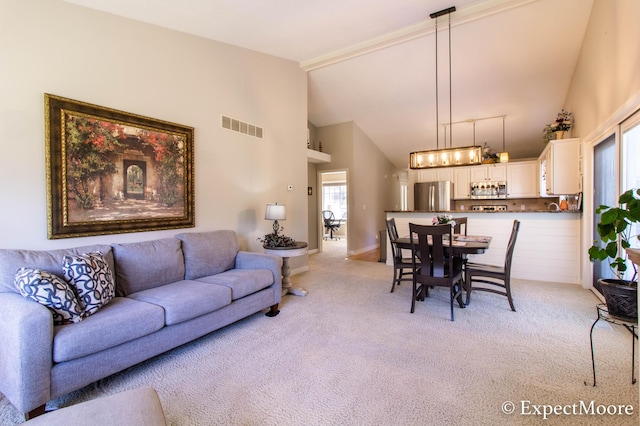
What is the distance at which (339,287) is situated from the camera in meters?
4.19

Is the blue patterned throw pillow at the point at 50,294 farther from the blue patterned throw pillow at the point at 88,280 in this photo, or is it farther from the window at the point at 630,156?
the window at the point at 630,156

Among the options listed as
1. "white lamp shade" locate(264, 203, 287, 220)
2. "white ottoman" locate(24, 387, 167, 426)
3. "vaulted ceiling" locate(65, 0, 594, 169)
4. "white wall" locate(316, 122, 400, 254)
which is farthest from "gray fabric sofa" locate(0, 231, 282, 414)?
"white wall" locate(316, 122, 400, 254)

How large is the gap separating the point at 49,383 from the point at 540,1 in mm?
5887

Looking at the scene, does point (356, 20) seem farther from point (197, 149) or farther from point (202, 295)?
point (202, 295)

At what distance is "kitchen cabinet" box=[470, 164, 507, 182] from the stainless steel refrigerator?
0.58 m

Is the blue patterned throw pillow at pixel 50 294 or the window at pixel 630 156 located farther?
the window at pixel 630 156

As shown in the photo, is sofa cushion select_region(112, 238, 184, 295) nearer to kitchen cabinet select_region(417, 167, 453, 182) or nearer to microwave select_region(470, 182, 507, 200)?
kitchen cabinet select_region(417, 167, 453, 182)

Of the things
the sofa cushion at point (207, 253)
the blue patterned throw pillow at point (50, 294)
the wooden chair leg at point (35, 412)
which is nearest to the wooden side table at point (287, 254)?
the sofa cushion at point (207, 253)

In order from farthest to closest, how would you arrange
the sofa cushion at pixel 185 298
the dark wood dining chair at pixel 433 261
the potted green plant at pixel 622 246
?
the dark wood dining chair at pixel 433 261
the sofa cushion at pixel 185 298
the potted green plant at pixel 622 246

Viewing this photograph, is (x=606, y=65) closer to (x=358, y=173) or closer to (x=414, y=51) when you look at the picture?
(x=414, y=51)

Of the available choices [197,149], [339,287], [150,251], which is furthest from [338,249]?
[150,251]

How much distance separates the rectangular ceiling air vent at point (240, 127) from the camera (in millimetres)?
3918

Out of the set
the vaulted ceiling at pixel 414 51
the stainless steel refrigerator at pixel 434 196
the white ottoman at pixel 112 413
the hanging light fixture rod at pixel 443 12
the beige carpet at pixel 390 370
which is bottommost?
the beige carpet at pixel 390 370

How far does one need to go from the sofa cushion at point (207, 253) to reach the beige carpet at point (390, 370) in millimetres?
686
